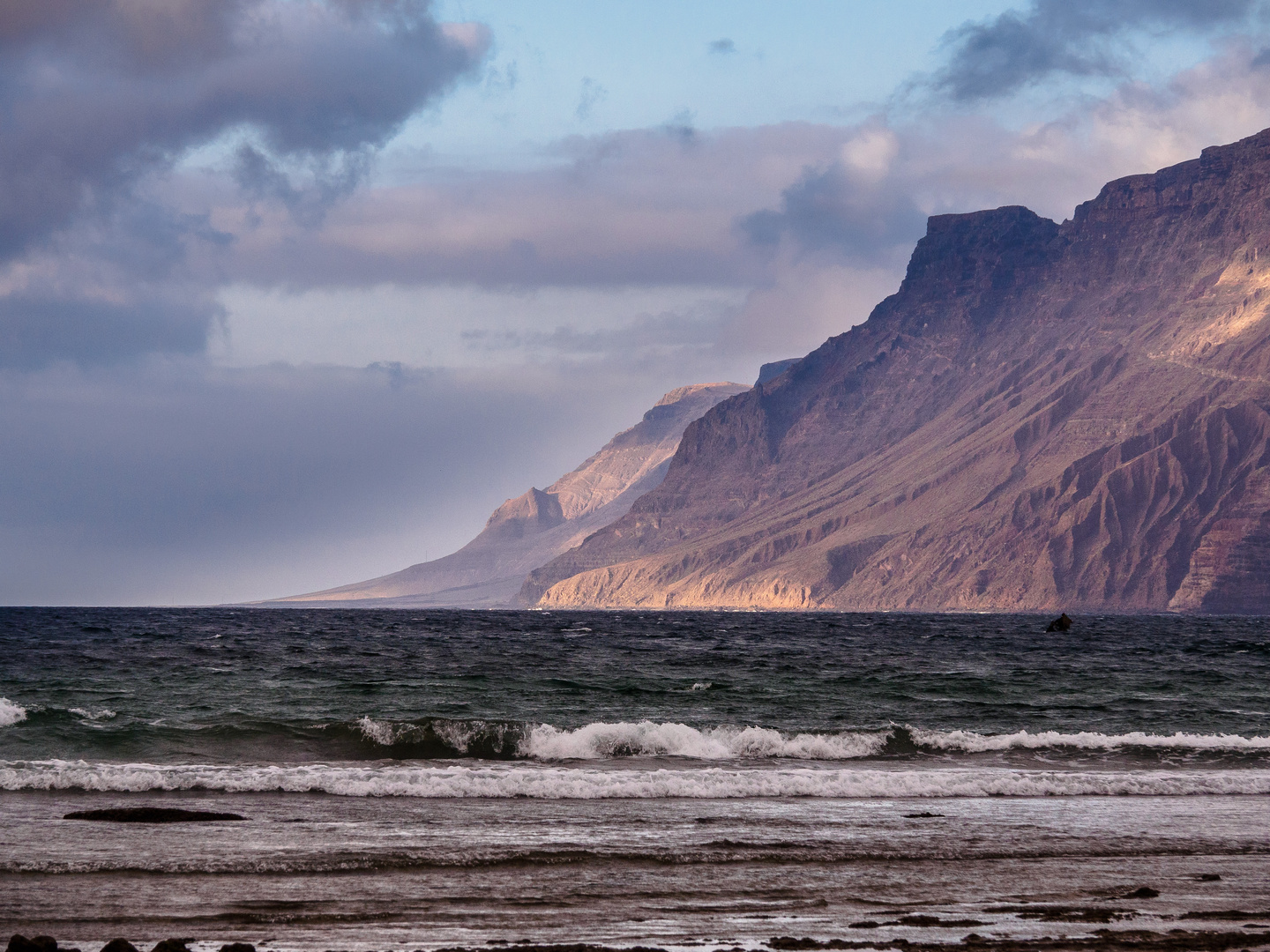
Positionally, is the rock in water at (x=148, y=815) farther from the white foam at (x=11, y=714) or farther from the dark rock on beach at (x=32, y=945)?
the white foam at (x=11, y=714)

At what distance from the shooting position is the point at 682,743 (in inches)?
1302

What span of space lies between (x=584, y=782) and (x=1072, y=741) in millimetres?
15433

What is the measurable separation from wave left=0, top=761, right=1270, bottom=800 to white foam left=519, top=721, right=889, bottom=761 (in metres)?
3.28

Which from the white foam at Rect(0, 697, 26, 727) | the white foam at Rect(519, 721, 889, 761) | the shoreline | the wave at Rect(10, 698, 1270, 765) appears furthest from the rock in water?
the white foam at Rect(0, 697, 26, 727)

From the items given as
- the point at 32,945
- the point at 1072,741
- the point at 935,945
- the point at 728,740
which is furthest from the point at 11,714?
the point at 1072,741

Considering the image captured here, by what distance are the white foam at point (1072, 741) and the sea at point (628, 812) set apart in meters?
0.14

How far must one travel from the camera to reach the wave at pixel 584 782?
25.8m

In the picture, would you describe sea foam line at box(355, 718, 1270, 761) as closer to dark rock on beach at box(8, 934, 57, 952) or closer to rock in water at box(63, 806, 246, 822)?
rock in water at box(63, 806, 246, 822)

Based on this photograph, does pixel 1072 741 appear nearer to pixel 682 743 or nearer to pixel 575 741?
pixel 682 743

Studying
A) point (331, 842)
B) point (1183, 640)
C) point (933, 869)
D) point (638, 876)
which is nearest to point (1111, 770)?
point (933, 869)

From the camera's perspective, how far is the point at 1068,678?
58375mm

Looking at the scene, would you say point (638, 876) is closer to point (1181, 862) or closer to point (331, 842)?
point (331, 842)

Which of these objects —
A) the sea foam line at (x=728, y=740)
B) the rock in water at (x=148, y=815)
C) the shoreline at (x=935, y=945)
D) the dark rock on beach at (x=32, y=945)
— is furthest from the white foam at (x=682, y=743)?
the dark rock on beach at (x=32, y=945)

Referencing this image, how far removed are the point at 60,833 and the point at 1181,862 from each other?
18.6m
